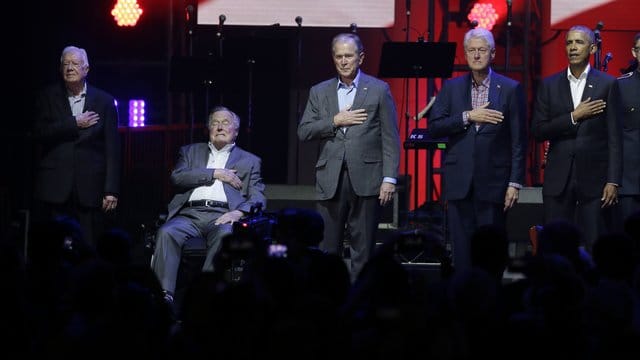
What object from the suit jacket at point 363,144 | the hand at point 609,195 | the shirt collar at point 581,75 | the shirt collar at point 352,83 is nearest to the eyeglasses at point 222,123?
the suit jacket at point 363,144

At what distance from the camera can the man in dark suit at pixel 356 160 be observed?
265 inches

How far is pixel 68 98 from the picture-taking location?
727 cm

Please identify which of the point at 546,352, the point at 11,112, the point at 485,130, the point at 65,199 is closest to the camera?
the point at 546,352

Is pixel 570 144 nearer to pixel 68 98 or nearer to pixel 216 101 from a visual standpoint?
pixel 68 98

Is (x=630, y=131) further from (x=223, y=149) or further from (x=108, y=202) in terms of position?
A: (x=108, y=202)

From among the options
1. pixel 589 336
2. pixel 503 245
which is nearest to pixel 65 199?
pixel 503 245

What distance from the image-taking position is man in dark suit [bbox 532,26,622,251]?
6.66 meters

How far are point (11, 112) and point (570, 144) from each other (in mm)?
3943

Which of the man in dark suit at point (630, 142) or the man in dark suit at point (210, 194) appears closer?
the man in dark suit at point (630, 142)

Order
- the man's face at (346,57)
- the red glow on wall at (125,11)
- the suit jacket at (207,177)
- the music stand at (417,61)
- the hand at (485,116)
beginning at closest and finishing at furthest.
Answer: the hand at (485,116)
the man's face at (346,57)
the suit jacket at (207,177)
the music stand at (417,61)
the red glow on wall at (125,11)

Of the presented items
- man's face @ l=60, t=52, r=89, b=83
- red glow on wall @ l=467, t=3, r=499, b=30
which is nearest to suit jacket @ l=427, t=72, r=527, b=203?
man's face @ l=60, t=52, r=89, b=83

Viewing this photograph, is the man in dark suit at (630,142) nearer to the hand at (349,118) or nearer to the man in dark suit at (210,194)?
the hand at (349,118)

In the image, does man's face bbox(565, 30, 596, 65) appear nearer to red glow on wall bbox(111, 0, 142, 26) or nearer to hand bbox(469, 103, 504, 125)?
hand bbox(469, 103, 504, 125)

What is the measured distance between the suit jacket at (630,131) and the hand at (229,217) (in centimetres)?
231
